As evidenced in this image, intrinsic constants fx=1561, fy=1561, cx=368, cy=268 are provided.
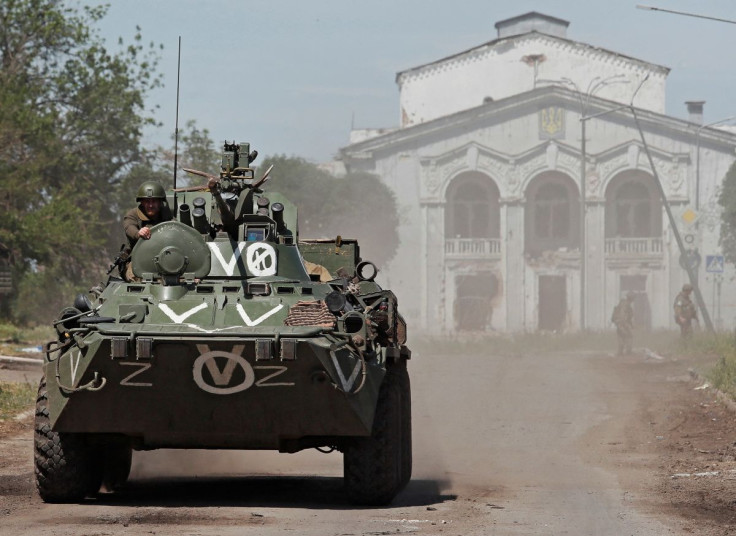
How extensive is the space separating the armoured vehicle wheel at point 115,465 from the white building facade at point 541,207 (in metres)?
46.6

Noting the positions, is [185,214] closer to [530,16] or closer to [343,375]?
[343,375]

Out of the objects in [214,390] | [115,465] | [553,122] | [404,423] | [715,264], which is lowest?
[115,465]

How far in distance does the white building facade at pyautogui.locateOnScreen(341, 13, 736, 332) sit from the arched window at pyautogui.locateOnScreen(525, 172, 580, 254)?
0.05 m

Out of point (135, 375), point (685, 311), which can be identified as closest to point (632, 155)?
point (685, 311)

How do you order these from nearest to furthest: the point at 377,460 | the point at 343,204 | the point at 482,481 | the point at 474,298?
the point at 377,460 < the point at 482,481 < the point at 343,204 < the point at 474,298

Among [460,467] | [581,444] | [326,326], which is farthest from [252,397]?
[581,444]

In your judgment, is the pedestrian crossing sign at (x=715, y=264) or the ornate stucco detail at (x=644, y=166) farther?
the ornate stucco detail at (x=644, y=166)

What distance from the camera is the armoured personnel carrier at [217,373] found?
1039cm

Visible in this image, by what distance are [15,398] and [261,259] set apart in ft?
28.5

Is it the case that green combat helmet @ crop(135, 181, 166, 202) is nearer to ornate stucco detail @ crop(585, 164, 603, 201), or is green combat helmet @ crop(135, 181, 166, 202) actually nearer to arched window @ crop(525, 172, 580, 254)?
ornate stucco detail @ crop(585, 164, 603, 201)

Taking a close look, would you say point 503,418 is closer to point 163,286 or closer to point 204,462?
point 204,462

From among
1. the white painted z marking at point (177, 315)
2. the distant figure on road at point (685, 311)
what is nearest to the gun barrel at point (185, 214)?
the white painted z marking at point (177, 315)

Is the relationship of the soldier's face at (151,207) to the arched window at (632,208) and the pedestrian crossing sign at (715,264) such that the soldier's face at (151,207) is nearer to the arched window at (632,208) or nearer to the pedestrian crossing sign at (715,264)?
the pedestrian crossing sign at (715,264)

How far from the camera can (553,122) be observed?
197 ft
